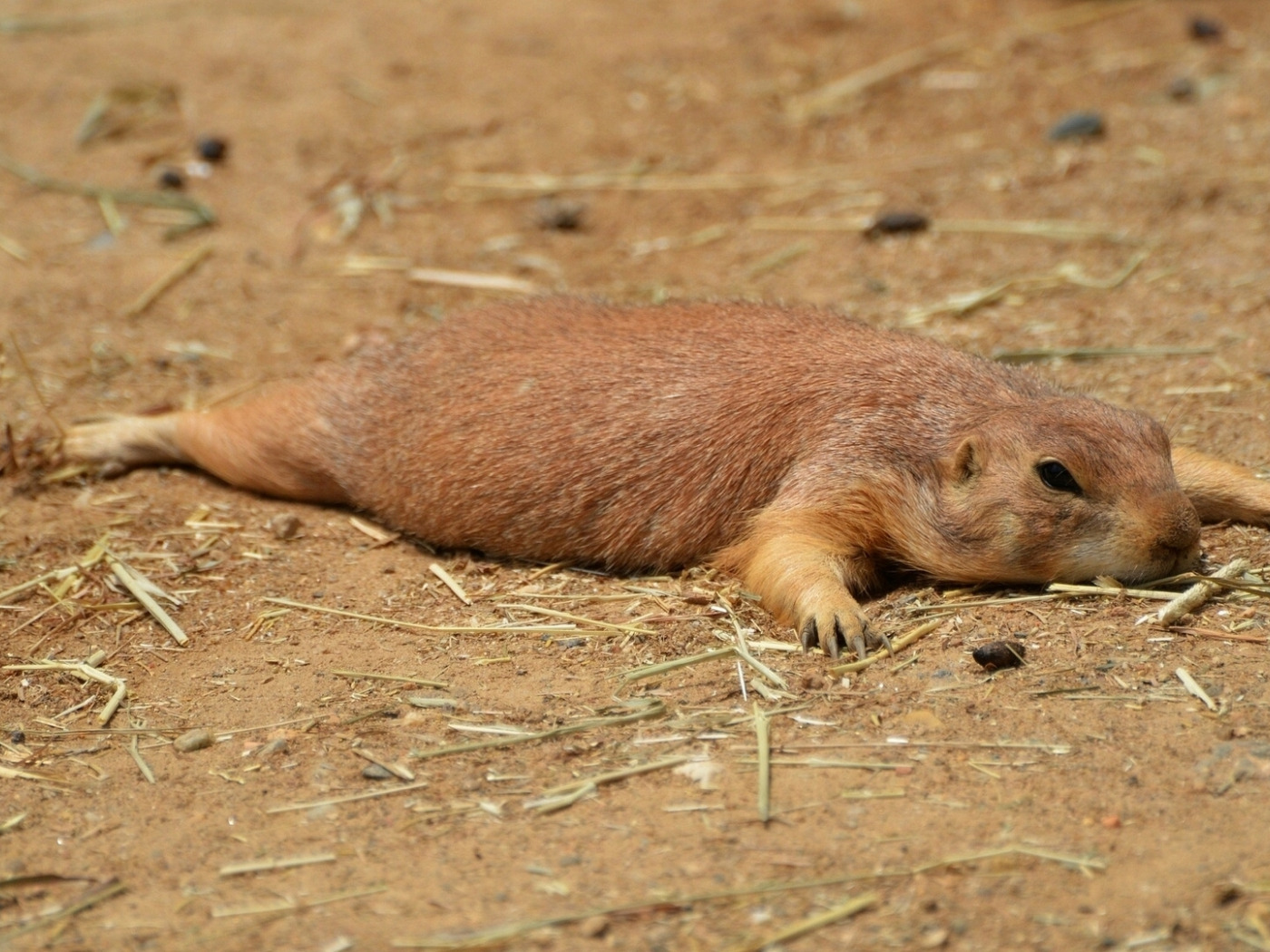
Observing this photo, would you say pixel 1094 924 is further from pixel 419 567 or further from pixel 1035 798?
pixel 419 567

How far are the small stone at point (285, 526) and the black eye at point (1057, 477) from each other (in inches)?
145

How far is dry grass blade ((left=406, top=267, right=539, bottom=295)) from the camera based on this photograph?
947cm

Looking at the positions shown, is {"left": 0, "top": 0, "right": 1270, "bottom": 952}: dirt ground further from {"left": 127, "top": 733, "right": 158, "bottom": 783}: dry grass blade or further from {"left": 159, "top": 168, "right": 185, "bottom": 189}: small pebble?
{"left": 159, "top": 168, "right": 185, "bottom": 189}: small pebble

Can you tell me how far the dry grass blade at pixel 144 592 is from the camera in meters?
6.13

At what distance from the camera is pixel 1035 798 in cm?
437

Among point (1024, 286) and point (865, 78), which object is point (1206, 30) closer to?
point (865, 78)

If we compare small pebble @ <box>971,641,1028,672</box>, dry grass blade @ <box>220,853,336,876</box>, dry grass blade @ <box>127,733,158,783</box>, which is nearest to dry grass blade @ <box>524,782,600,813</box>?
dry grass blade @ <box>220,853,336,876</box>

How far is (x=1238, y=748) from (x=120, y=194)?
28.9 ft

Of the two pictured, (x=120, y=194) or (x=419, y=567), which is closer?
(x=419, y=567)

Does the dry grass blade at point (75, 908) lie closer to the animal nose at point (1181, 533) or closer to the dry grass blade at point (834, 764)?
the dry grass blade at point (834, 764)

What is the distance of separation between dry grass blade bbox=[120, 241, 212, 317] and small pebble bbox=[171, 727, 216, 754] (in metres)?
4.73

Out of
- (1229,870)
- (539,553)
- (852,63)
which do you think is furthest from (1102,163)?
(1229,870)

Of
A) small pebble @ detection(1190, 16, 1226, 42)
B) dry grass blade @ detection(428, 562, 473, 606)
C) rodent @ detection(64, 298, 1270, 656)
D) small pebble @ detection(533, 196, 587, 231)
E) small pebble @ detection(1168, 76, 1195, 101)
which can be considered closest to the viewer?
rodent @ detection(64, 298, 1270, 656)

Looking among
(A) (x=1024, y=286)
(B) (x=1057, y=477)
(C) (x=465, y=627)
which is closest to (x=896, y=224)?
(A) (x=1024, y=286)
